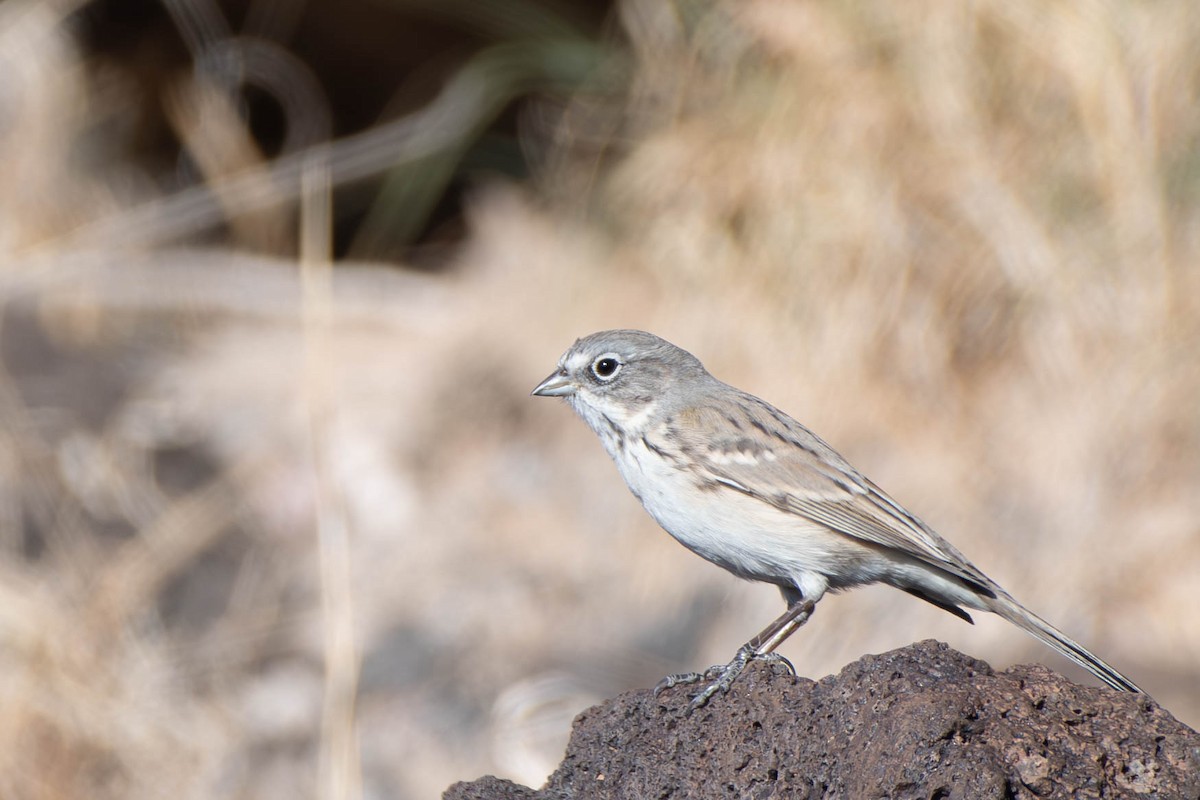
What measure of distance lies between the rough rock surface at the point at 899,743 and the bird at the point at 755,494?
91cm

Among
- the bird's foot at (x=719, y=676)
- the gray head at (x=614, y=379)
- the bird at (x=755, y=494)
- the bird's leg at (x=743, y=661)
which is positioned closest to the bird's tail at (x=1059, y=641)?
the bird at (x=755, y=494)

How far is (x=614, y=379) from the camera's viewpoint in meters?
4.51

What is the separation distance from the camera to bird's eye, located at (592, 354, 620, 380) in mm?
4500

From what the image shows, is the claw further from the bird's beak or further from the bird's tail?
the bird's beak

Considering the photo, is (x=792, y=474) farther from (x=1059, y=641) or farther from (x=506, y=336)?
(x=506, y=336)

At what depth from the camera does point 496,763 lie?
8047mm

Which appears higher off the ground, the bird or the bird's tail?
the bird

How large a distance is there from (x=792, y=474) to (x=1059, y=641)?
3.31ft

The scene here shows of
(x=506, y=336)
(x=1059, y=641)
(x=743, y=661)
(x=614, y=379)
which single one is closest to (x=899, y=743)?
(x=743, y=661)

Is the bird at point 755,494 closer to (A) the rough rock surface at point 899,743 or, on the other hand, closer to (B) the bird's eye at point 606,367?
(B) the bird's eye at point 606,367

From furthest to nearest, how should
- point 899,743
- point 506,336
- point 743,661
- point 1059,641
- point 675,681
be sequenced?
1. point 506,336
2. point 1059,641
3. point 743,661
4. point 675,681
5. point 899,743

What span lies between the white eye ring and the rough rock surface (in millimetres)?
1710

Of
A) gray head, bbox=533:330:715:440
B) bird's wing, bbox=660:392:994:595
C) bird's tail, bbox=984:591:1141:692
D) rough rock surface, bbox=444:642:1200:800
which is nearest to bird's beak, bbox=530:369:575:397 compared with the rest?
gray head, bbox=533:330:715:440

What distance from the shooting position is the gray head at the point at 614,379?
14.6ft
